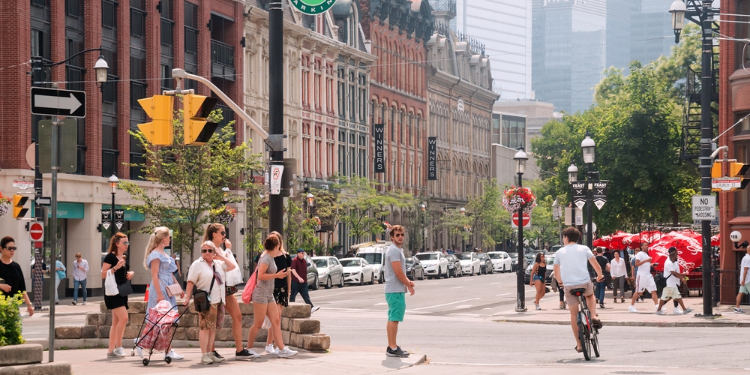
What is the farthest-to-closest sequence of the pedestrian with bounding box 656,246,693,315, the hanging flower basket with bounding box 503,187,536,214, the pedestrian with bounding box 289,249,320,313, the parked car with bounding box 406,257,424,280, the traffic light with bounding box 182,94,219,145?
the parked car with bounding box 406,257,424,280
the hanging flower basket with bounding box 503,187,536,214
the pedestrian with bounding box 289,249,320,313
the pedestrian with bounding box 656,246,693,315
the traffic light with bounding box 182,94,219,145

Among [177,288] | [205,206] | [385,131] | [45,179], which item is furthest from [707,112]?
[385,131]

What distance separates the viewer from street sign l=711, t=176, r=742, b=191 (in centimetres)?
2684

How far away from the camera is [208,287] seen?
1509 cm

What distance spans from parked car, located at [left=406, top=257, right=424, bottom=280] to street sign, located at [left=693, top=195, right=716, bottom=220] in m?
33.2

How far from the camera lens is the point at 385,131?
3278 inches

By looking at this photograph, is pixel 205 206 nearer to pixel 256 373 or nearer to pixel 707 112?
pixel 707 112

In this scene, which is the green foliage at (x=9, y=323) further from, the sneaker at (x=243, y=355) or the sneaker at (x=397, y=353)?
the sneaker at (x=397, y=353)

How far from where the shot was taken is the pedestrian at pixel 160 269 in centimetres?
1530

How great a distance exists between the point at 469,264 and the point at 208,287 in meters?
55.9

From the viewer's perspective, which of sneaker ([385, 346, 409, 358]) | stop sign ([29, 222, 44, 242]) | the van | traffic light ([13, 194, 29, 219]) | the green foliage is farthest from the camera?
the van

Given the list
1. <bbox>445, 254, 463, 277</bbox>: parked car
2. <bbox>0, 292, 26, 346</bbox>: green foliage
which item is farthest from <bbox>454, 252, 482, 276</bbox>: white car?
<bbox>0, 292, 26, 346</bbox>: green foliage

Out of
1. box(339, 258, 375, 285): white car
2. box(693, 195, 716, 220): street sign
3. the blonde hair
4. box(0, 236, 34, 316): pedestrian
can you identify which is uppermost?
box(693, 195, 716, 220): street sign

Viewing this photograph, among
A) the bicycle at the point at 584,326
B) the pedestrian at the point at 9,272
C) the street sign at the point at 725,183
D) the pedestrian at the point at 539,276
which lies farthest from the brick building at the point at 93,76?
the bicycle at the point at 584,326

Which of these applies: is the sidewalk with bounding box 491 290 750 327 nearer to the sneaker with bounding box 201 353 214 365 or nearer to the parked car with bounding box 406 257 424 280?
the sneaker with bounding box 201 353 214 365
